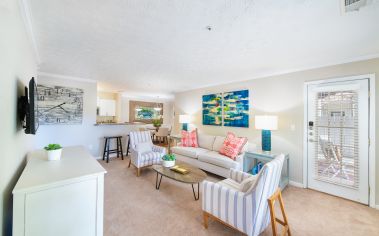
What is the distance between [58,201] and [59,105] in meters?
3.85

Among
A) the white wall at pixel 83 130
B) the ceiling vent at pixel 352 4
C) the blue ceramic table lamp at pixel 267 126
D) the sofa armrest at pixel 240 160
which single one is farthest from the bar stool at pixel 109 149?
the ceiling vent at pixel 352 4

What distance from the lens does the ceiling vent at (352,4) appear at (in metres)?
1.35

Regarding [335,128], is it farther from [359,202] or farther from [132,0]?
[132,0]

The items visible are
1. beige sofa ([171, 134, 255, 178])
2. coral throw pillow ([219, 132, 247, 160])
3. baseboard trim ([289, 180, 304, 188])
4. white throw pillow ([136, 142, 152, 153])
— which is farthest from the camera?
white throw pillow ([136, 142, 152, 153])

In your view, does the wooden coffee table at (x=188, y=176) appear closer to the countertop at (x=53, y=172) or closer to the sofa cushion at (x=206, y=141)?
the countertop at (x=53, y=172)

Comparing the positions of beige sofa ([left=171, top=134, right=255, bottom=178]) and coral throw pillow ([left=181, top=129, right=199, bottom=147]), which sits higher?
coral throw pillow ([left=181, top=129, right=199, bottom=147])

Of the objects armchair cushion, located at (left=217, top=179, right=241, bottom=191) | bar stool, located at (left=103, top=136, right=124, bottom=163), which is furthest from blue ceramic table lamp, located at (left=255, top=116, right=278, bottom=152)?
bar stool, located at (left=103, top=136, right=124, bottom=163)

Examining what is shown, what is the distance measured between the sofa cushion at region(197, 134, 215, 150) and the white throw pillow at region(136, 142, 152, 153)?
139cm

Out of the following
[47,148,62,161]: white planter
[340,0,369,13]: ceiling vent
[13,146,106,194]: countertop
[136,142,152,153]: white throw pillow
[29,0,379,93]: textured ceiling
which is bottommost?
[136,142,152,153]: white throw pillow

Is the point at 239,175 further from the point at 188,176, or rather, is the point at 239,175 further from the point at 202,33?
the point at 202,33

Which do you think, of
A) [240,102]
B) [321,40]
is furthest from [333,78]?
[240,102]

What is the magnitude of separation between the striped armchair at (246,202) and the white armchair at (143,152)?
208cm

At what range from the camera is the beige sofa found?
10.8 feet

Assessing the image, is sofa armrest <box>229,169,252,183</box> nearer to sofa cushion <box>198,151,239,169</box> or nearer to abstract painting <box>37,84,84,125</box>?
sofa cushion <box>198,151,239,169</box>
